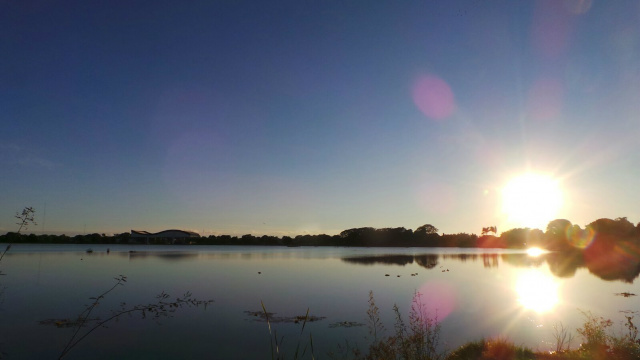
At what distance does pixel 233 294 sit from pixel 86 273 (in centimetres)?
2870

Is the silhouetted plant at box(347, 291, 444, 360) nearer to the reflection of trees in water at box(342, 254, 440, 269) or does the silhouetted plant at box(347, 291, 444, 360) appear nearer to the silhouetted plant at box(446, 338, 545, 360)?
the silhouetted plant at box(446, 338, 545, 360)

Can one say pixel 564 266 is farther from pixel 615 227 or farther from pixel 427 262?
pixel 615 227

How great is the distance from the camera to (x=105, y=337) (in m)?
22.9

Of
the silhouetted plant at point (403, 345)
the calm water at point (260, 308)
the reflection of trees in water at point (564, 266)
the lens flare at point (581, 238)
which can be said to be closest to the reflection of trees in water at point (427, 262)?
the reflection of trees in water at point (564, 266)

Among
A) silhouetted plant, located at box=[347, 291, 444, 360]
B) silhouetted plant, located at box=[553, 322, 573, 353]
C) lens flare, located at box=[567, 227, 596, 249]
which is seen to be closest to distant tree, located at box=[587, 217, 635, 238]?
lens flare, located at box=[567, 227, 596, 249]

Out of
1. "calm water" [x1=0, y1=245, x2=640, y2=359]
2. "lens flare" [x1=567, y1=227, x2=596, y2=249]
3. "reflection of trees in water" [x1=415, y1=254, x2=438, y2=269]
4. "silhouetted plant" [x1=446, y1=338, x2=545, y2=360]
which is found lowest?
"calm water" [x1=0, y1=245, x2=640, y2=359]

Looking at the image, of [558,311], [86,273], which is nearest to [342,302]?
→ [558,311]

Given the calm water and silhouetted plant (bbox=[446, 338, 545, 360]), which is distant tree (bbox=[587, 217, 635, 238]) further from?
silhouetted plant (bbox=[446, 338, 545, 360])

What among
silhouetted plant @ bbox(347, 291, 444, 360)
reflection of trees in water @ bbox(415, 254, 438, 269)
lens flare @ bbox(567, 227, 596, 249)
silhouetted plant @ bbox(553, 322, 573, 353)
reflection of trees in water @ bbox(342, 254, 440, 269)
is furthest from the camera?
lens flare @ bbox(567, 227, 596, 249)

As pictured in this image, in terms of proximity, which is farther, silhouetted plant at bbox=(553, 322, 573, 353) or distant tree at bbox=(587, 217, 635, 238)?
distant tree at bbox=(587, 217, 635, 238)

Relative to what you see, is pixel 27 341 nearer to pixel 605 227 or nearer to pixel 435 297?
pixel 435 297

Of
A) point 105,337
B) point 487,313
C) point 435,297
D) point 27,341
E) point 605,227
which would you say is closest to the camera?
point 27,341

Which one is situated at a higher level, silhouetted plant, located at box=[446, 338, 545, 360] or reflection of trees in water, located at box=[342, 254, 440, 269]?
silhouetted plant, located at box=[446, 338, 545, 360]

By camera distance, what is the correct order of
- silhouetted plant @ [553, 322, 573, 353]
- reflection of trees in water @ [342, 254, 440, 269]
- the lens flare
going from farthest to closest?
the lens flare
reflection of trees in water @ [342, 254, 440, 269]
silhouetted plant @ [553, 322, 573, 353]
